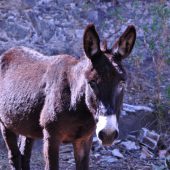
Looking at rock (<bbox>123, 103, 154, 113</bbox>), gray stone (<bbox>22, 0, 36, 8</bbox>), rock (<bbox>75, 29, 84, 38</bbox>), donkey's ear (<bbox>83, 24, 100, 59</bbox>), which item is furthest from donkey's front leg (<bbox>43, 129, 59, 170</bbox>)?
gray stone (<bbox>22, 0, 36, 8</bbox>)

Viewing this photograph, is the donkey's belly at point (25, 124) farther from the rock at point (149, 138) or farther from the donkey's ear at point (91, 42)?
the rock at point (149, 138)

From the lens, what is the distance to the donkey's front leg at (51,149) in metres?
4.58

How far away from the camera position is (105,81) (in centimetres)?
403

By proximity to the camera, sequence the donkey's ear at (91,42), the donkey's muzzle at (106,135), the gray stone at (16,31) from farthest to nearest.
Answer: the gray stone at (16,31) → the donkey's ear at (91,42) → the donkey's muzzle at (106,135)

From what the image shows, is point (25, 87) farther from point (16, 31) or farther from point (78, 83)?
point (16, 31)

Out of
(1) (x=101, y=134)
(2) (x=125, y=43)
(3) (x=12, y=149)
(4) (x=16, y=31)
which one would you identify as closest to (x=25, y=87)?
(3) (x=12, y=149)

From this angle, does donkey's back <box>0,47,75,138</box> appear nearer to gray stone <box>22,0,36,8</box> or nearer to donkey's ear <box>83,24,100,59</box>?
donkey's ear <box>83,24,100,59</box>

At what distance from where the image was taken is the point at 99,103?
402 centimetres

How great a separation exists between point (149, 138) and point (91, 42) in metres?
3.26

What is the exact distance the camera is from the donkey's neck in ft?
14.3

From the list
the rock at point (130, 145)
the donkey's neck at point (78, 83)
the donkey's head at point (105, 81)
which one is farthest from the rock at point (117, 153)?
the donkey's head at point (105, 81)

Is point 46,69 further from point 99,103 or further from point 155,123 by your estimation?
point 155,123

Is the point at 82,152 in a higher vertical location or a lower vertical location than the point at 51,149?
lower

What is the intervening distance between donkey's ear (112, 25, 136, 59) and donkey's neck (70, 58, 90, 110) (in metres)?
0.27
